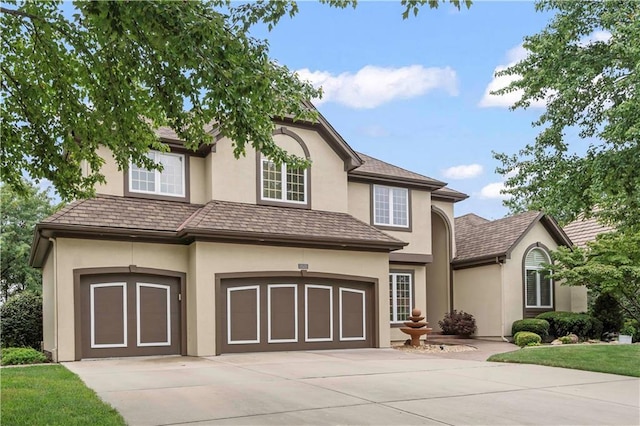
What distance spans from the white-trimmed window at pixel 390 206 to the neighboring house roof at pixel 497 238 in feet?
11.5

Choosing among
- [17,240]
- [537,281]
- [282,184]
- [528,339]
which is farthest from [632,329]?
[17,240]

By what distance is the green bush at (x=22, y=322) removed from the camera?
19.1 meters

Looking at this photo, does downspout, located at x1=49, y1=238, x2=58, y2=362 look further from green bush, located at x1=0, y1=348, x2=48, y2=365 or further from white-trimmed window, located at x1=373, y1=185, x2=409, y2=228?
white-trimmed window, located at x1=373, y1=185, x2=409, y2=228

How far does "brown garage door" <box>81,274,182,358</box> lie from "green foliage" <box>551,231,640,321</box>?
13.6 m

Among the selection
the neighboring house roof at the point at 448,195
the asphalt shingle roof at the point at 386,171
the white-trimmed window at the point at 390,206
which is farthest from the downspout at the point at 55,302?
the neighboring house roof at the point at 448,195

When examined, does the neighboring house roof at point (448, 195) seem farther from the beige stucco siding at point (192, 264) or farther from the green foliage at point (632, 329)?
the green foliage at point (632, 329)

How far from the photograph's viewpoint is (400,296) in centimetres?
2180

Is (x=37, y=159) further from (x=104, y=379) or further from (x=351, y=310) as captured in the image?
(x=351, y=310)

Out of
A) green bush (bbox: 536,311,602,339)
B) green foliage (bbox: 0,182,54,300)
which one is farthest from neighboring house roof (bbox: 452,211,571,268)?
green foliage (bbox: 0,182,54,300)

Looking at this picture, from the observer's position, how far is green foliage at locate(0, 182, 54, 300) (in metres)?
30.3

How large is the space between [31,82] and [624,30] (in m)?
10.9

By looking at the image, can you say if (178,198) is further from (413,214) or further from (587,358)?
(587,358)

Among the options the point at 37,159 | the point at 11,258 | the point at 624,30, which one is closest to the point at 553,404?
the point at 624,30

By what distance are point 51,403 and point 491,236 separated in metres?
19.2
